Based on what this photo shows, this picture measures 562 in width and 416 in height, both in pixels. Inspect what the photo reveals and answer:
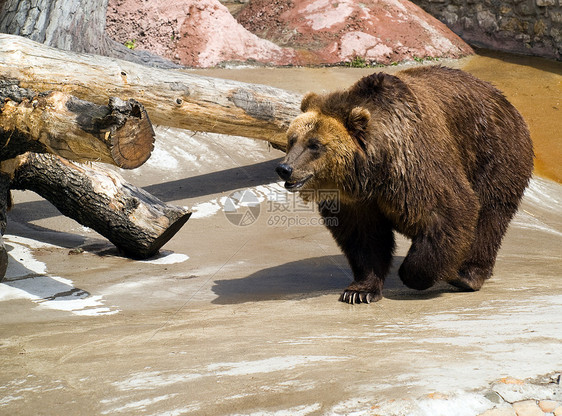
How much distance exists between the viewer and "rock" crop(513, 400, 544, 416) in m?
2.57

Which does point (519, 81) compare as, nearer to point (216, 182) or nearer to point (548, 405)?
point (216, 182)

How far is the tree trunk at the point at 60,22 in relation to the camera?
9.09 m

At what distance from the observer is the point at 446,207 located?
4.70 meters

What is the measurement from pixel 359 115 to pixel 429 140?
62cm

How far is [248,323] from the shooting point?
412cm

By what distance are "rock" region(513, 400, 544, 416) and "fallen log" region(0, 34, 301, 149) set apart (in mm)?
4484

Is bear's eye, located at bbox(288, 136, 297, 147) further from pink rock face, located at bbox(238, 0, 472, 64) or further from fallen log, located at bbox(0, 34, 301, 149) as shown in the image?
pink rock face, located at bbox(238, 0, 472, 64)

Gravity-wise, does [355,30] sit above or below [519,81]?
above

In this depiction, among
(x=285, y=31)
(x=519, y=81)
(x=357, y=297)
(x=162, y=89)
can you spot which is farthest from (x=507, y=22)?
(x=357, y=297)

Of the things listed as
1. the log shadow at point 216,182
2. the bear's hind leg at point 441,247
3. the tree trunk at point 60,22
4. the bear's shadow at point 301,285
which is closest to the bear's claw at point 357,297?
the bear's shadow at point 301,285

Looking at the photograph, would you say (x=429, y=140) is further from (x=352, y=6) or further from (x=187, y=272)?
(x=352, y=6)

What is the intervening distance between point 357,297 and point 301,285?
2.62 feet

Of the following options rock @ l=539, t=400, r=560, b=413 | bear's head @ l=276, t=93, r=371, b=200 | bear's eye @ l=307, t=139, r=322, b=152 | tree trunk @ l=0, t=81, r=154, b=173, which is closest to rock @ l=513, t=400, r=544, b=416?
rock @ l=539, t=400, r=560, b=413

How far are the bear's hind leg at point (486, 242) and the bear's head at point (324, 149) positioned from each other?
1.29 m
